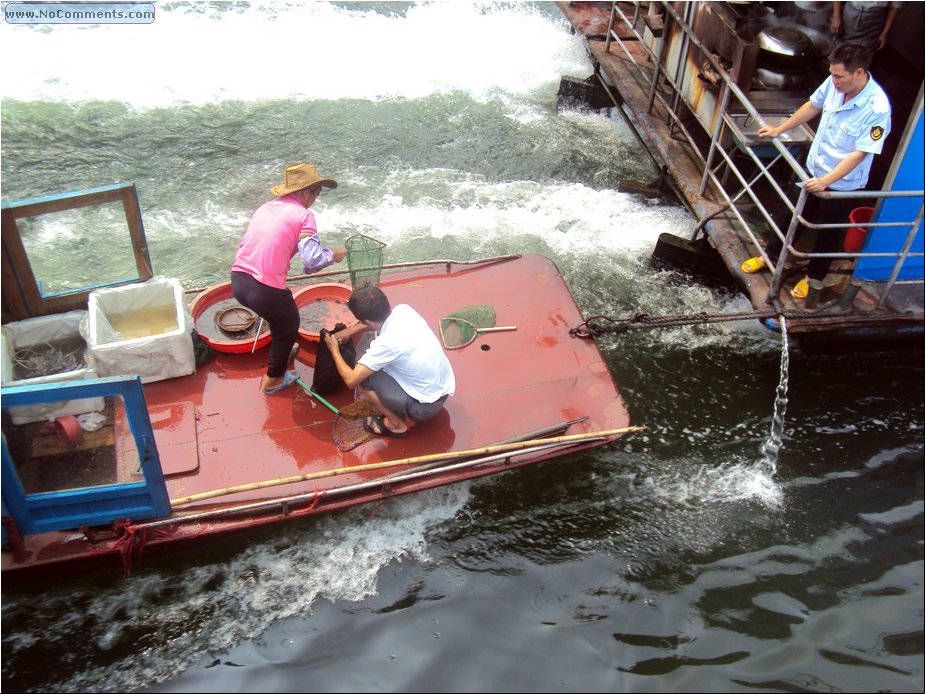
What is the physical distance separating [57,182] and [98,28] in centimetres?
459

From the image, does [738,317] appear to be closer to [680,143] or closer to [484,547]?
[484,547]

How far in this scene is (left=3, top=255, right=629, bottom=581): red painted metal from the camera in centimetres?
564

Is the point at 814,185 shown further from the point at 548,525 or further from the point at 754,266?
the point at 548,525

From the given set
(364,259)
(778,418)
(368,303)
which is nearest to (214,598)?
(368,303)

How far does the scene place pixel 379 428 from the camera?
6375 millimetres

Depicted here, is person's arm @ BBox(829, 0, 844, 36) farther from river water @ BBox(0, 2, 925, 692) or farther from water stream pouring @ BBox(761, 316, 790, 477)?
water stream pouring @ BBox(761, 316, 790, 477)

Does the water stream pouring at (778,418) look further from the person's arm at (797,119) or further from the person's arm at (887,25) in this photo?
the person's arm at (887,25)

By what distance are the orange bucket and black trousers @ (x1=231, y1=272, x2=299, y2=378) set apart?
16.8 ft

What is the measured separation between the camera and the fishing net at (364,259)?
270 inches

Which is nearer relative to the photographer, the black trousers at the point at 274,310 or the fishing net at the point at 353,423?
the black trousers at the point at 274,310

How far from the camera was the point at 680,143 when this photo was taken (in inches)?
381

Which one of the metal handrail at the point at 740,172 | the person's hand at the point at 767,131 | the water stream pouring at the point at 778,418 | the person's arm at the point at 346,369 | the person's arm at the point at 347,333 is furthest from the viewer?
the person's hand at the point at 767,131

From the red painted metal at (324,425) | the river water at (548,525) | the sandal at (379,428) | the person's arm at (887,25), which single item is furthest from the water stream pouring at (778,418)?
the sandal at (379,428)

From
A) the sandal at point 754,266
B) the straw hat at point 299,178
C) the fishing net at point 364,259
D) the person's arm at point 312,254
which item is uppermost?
the straw hat at point 299,178
